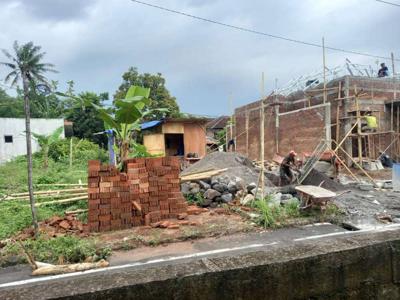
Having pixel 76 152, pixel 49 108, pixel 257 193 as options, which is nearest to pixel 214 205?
pixel 257 193

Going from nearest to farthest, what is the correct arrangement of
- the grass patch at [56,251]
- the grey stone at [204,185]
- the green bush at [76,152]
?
the grass patch at [56,251] → the grey stone at [204,185] → the green bush at [76,152]

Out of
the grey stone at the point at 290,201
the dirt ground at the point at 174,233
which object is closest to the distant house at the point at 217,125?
the grey stone at the point at 290,201

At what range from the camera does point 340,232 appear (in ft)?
23.0

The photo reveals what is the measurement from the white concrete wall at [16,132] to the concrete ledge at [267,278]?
83.5 ft

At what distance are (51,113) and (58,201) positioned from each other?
29752 mm

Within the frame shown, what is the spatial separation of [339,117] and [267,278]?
56.6 ft

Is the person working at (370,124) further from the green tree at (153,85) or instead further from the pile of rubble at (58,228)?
the green tree at (153,85)

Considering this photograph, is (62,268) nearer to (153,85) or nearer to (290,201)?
(290,201)

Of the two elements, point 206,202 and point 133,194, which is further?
point 206,202

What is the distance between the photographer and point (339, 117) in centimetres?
1742

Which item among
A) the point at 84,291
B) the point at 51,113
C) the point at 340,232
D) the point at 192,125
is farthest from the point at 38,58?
the point at 84,291

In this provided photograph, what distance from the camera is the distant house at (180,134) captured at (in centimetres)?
1775

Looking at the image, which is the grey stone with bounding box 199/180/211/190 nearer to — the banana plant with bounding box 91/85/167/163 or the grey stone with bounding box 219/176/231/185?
the grey stone with bounding box 219/176/231/185

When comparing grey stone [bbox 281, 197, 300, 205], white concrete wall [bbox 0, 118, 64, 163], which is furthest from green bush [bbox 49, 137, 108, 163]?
grey stone [bbox 281, 197, 300, 205]
